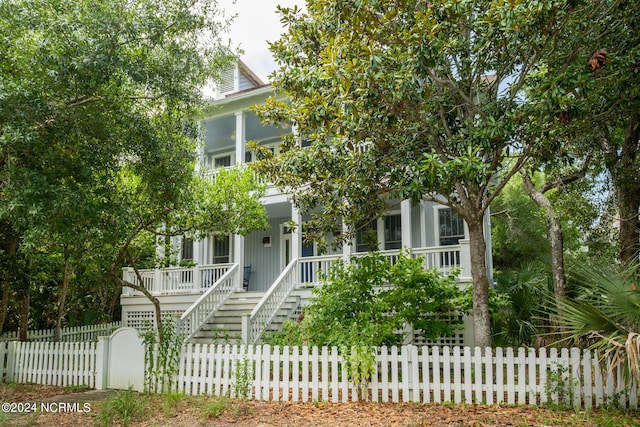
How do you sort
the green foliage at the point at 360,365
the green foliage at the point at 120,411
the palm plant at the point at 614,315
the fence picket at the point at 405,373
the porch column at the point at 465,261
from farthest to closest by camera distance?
the porch column at the point at 465,261 < the fence picket at the point at 405,373 < the green foliage at the point at 360,365 < the green foliage at the point at 120,411 < the palm plant at the point at 614,315

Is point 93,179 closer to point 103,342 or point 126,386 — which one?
point 103,342

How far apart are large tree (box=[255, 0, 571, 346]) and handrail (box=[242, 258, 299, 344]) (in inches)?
119

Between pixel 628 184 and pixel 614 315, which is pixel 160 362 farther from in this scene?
pixel 628 184

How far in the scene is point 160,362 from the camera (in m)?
8.61

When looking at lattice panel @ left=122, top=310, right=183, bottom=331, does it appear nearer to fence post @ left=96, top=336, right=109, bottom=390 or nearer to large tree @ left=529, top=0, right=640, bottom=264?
fence post @ left=96, top=336, right=109, bottom=390

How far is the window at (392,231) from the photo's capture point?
637 inches

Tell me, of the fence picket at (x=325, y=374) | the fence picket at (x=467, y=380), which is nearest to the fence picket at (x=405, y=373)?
the fence picket at (x=467, y=380)

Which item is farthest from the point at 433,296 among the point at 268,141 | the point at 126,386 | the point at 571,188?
the point at 268,141

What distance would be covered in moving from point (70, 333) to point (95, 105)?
821 centimetres

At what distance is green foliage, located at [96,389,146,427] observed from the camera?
6.75 metres

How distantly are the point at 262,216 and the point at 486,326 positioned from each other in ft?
21.7

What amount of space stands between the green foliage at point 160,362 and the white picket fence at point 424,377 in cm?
16

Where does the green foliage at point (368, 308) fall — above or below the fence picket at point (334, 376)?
above

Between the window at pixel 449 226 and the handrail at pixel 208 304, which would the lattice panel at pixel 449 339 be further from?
the handrail at pixel 208 304
